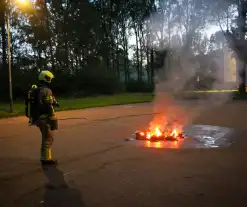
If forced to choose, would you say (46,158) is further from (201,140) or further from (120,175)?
(201,140)

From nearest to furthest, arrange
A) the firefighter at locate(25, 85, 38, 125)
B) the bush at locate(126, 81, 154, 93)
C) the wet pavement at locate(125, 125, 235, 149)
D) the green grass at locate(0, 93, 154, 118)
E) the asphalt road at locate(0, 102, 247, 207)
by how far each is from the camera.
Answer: the asphalt road at locate(0, 102, 247, 207) → the firefighter at locate(25, 85, 38, 125) → the wet pavement at locate(125, 125, 235, 149) → the green grass at locate(0, 93, 154, 118) → the bush at locate(126, 81, 154, 93)

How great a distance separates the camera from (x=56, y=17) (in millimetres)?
35031

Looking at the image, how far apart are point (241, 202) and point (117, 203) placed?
142 cm

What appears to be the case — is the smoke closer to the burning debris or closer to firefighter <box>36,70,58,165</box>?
the burning debris

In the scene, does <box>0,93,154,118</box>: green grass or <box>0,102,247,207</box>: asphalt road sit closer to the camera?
<box>0,102,247,207</box>: asphalt road

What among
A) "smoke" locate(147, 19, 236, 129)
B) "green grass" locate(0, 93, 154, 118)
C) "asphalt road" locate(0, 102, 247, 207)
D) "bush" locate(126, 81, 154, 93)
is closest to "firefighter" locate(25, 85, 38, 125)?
"asphalt road" locate(0, 102, 247, 207)

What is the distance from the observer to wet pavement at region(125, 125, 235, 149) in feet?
24.0

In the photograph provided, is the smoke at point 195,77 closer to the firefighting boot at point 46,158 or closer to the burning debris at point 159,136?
the burning debris at point 159,136

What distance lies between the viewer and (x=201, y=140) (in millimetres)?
7949

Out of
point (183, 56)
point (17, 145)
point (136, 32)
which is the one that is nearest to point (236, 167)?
point (17, 145)

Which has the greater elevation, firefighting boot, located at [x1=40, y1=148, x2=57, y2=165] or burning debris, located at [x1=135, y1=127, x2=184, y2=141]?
firefighting boot, located at [x1=40, y1=148, x2=57, y2=165]

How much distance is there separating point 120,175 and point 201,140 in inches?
139

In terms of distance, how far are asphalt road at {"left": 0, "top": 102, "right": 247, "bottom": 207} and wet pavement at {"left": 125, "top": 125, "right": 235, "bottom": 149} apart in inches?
11.9

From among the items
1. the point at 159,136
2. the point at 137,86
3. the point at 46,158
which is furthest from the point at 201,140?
the point at 137,86
